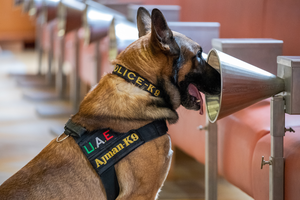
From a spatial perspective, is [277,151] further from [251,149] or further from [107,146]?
[107,146]

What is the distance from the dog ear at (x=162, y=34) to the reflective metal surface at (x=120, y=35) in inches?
51.3

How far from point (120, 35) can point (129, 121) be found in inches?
56.7

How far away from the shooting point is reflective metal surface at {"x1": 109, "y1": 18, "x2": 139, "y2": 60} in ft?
9.53

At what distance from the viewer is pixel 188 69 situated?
1.68 meters

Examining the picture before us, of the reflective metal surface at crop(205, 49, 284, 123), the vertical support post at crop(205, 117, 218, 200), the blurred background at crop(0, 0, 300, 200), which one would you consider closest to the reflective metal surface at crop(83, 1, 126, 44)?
the blurred background at crop(0, 0, 300, 200)

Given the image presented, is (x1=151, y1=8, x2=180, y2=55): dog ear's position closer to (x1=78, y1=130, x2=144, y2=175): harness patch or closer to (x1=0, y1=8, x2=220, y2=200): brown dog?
(x1=0, y1=8, x2=220, y2=200): brown dog

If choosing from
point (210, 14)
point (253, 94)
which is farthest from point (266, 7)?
point (253, 94)

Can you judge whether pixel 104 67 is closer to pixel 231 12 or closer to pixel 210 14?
pixel 210 14

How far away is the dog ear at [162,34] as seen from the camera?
149 cm

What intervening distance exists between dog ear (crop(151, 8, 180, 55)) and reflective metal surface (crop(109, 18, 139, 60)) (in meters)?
1.30

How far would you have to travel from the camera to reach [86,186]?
159 cm

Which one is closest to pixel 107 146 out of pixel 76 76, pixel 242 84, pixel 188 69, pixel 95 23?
pixel 188 69

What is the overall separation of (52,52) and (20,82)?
0.83 meters

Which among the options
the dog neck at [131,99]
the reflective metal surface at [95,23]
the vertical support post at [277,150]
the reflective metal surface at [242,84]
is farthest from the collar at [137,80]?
the reflective metal surface at [95,23]
